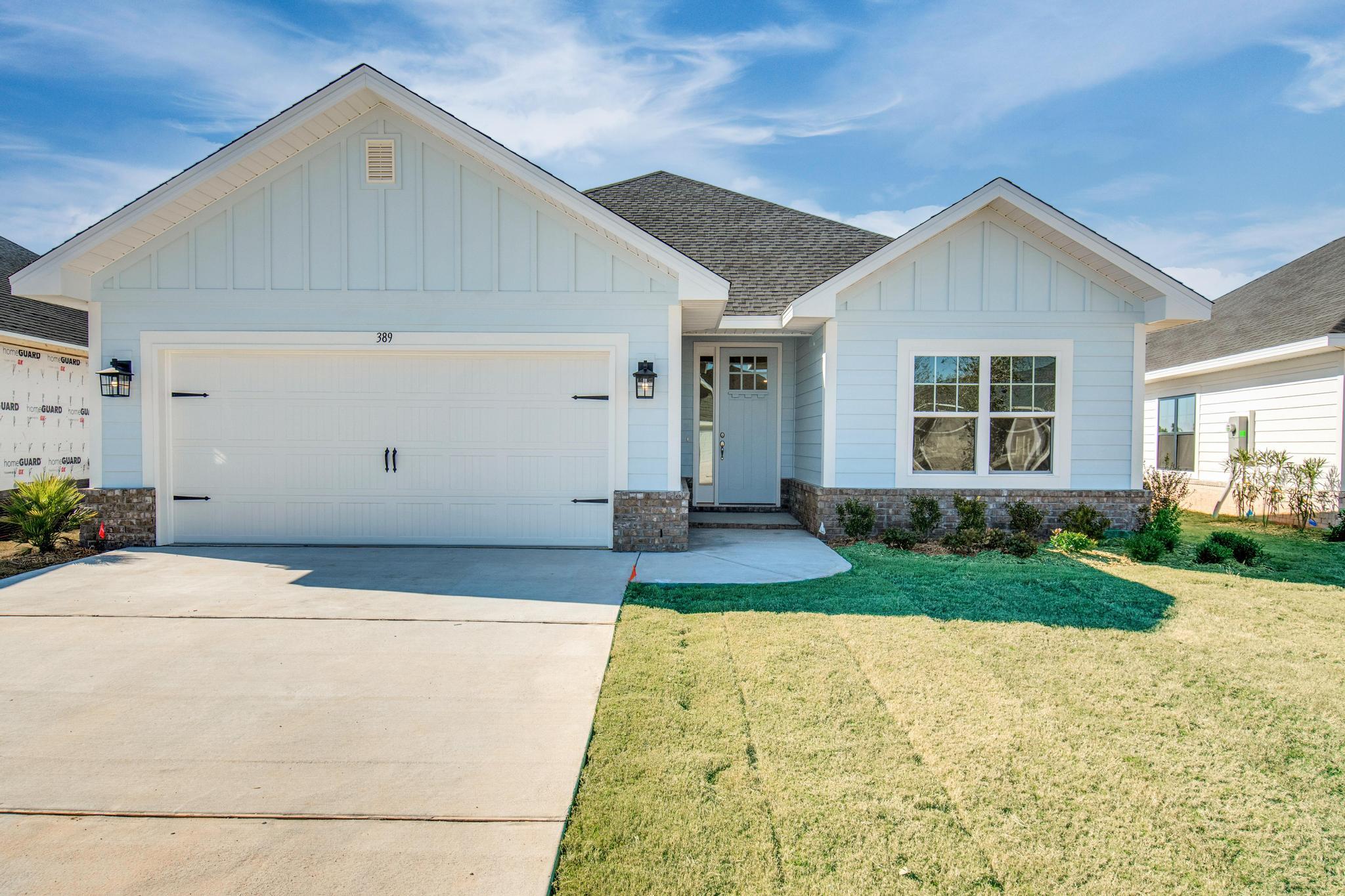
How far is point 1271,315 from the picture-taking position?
1214 centimetres

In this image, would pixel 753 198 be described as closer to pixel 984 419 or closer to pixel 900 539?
pixel 984 419

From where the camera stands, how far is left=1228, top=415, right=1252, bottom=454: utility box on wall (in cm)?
1176

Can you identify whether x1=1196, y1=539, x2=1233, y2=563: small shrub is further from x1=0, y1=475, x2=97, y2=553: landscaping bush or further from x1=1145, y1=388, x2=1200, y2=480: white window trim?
x1=0, y1=475, x2=97, y2=553: landscaping bush

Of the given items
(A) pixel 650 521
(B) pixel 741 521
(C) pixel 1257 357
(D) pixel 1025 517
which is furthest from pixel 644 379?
(C) pixel 1257 357

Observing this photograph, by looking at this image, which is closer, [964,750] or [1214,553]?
[964,750]

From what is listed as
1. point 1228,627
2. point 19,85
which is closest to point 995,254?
point 1228,627

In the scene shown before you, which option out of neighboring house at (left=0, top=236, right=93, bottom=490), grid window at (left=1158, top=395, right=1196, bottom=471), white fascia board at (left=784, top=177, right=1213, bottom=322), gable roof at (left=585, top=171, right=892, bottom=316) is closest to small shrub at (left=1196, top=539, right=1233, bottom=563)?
white fascia board at (left=784, top=177, right=1213, bottom=322)

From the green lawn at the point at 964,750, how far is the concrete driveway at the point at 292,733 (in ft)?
1.13

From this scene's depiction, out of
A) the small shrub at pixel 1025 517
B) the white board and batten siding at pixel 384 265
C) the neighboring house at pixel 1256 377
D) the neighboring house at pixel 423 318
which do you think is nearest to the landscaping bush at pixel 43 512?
the neighboring house at pixel 423 318

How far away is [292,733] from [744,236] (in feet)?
35.1

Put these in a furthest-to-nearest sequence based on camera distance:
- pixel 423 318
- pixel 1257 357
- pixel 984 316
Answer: pixel 1257 357
pixel 984 316
pixel 423 318

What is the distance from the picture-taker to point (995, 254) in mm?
8922

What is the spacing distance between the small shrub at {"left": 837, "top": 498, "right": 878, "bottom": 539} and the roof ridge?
5.74 m

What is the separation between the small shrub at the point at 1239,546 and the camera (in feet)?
Answer: 24.6
